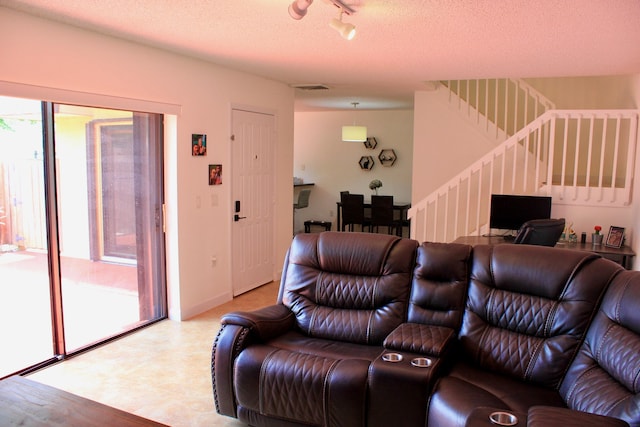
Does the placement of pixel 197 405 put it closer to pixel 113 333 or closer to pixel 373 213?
pixel 113 333

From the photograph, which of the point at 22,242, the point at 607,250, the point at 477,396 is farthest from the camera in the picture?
the point at 607,250

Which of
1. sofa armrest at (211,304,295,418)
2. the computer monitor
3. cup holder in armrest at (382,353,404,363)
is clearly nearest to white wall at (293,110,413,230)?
the computer monitor

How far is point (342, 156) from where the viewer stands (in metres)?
9.93

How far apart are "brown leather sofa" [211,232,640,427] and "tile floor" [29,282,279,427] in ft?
1.16

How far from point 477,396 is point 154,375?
2.24 m

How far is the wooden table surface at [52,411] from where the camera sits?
5.67 ft

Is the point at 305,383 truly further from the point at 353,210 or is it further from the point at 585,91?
the point at 353,210

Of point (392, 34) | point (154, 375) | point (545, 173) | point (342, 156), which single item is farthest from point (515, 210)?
point (342, 156)

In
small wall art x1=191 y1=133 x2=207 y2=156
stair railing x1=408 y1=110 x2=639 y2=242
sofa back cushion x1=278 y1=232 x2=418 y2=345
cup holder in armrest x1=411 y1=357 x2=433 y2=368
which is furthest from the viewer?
stair railing x1=408 y1=110 x2=639 y2=242

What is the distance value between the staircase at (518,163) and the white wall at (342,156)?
278cm

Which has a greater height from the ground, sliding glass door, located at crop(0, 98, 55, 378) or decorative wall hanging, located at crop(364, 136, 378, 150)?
decorative wall hanging, located at crop(364, 136, 378, 150)

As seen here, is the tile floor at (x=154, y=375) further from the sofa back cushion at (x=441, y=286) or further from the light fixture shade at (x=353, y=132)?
the light fixture shade at (x=353, y=132)

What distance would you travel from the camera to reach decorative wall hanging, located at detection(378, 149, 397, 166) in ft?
31.2

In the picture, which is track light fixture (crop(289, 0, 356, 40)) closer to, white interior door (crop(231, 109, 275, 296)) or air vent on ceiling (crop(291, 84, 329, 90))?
white interior door (crop(231, 109, 275, 296))
